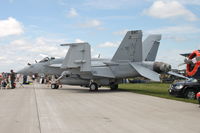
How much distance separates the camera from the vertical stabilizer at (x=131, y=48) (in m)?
20.3

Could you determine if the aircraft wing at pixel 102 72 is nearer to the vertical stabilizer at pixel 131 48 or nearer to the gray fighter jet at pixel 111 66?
the gray fighter jet at pixel 111 66

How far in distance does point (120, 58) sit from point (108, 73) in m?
1.59

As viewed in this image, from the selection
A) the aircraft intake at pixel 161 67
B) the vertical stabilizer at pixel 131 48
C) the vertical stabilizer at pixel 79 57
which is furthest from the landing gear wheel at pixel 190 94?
the vertical stabilizer at pixel 79 57

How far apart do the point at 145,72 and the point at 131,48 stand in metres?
2.42

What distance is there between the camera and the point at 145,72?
63.7ft

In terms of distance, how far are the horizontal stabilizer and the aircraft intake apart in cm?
61

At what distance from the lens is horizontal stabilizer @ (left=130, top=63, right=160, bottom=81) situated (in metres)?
19.0

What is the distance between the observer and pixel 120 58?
2095cm

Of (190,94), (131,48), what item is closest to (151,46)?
(131,48)

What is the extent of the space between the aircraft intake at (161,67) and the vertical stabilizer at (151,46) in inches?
203

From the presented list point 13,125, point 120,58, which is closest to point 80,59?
point 120,58

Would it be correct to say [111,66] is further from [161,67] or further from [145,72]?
[161,67]

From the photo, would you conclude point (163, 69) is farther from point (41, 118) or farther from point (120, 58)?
point (41, 118)

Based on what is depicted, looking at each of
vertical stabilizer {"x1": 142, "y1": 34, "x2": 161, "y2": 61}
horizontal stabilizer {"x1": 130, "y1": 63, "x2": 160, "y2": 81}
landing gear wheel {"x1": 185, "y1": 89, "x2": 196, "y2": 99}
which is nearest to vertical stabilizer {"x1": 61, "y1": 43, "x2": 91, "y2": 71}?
horizontal stabilizer {"x1": 130, "y1": 63, "x2": 160, "y2": 81}
